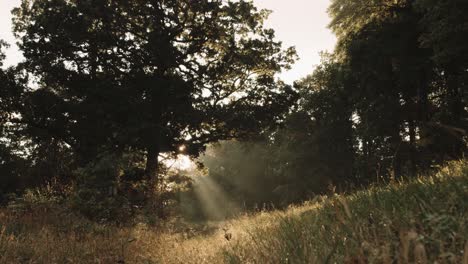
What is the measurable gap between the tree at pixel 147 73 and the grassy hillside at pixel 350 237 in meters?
12.1

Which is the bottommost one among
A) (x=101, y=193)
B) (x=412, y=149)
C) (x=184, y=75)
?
(x=412, y=149)

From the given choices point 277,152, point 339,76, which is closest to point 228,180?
point 277,152

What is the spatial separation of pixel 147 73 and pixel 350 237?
2017cm

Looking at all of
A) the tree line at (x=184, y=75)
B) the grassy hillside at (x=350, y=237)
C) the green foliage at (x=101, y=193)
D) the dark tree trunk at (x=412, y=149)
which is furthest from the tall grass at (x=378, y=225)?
the dark tree trunk at (x=412, y=149)

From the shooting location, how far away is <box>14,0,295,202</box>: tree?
20.3m

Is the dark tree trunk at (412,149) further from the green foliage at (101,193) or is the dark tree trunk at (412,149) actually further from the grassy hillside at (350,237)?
the grassy hillside at (350,237)

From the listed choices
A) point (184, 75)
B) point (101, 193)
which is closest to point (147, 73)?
point (184, 75)

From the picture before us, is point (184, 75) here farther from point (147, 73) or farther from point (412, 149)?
point (412, 149)

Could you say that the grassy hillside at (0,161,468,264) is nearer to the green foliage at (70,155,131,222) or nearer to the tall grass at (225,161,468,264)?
the tall grass at (225,161,468,264)

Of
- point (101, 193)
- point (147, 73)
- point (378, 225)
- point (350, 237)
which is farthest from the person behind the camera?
point (147, 73)

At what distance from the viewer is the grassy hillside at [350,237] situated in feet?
8.02

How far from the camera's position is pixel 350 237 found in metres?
3.12

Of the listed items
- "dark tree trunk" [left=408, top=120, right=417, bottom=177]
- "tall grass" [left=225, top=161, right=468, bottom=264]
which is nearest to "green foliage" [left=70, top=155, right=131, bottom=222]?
"tall grass" [left=225, top=161, right=468, bottom=264]

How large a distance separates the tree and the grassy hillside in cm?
1214
